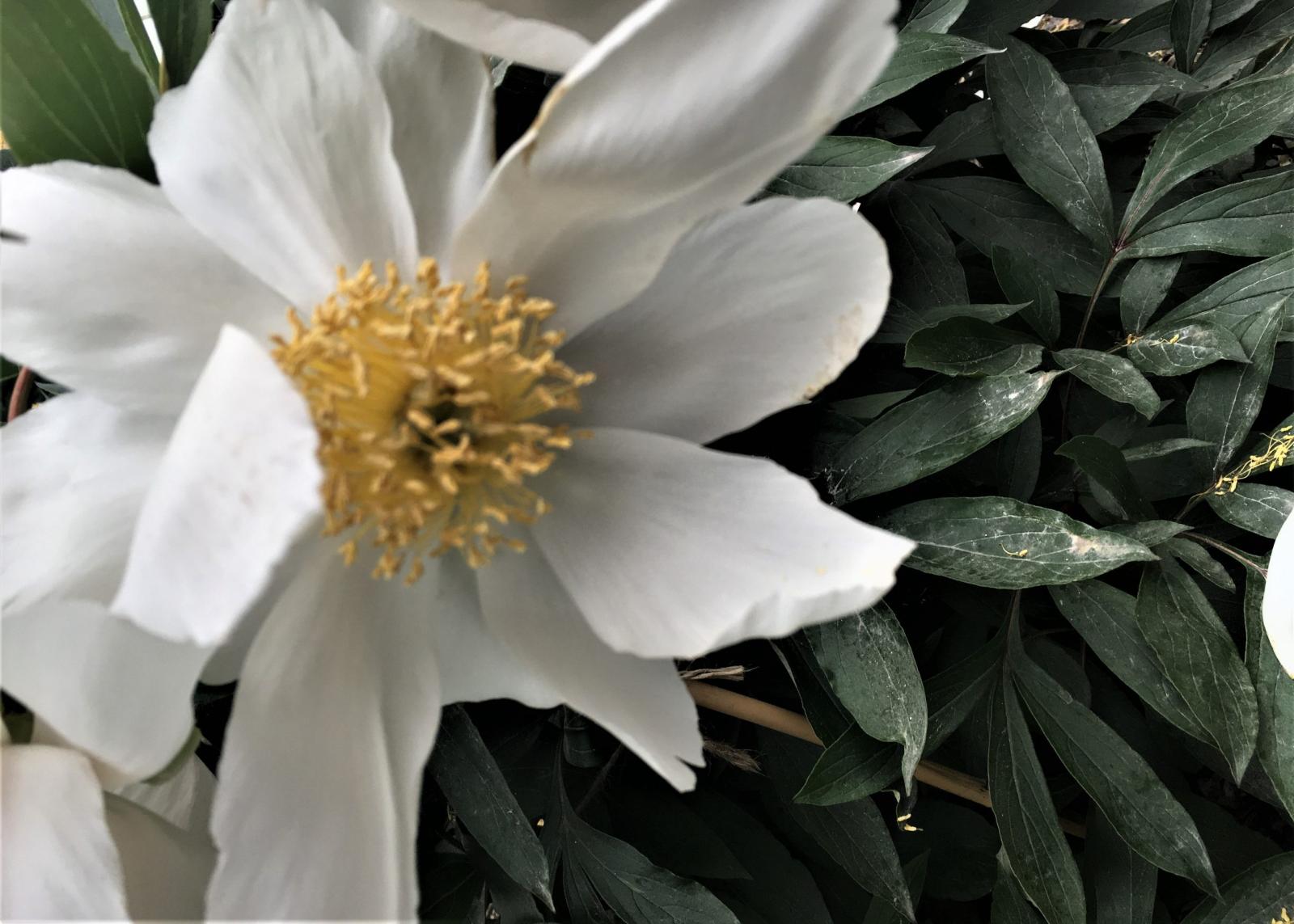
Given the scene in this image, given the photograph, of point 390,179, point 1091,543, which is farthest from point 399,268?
point 1091,543

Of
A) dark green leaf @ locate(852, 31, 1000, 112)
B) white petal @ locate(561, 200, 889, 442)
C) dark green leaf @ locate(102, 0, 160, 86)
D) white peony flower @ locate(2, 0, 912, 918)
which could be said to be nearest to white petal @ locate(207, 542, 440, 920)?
white peony flower @ locate(2, 0, 912, 918)

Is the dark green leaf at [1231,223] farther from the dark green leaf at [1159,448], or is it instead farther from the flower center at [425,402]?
the flower center at [425,402]

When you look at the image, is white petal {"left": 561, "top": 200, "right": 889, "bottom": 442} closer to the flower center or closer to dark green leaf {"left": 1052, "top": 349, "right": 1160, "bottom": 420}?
the flower center

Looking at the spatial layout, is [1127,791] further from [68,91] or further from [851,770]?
[68,91]

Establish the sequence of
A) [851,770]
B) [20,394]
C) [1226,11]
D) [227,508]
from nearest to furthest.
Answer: [227,508]
[20,394]
[851,770]
[1226,11]

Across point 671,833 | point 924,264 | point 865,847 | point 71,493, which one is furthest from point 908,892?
→ point 71,493

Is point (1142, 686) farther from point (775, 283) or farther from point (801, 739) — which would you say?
point (775, 283)

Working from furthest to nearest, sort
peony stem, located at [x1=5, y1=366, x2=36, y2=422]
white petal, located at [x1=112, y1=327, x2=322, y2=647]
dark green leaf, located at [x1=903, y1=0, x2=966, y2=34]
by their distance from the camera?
dark green leaf, located at [x1=903, y1=0, x2=966, y2=34]
peony stem, located at [x1=5, y1=366, x2=36, y2=422]
white petal, located at [x1=112, y1=327, x2=322, y2=647]
